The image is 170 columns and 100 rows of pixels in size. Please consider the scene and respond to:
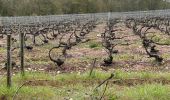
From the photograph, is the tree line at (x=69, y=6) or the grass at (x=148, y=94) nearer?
the grass at (x=148, y=94)

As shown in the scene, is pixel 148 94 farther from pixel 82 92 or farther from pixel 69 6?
pixel 69 6

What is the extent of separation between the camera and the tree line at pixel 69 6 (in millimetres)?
84688

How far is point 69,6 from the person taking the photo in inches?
3834

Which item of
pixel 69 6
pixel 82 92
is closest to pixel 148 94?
pixel 82 92

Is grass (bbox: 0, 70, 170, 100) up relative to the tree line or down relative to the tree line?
down

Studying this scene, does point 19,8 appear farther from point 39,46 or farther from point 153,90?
point 153,90

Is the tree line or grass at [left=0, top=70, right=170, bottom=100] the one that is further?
the tree line

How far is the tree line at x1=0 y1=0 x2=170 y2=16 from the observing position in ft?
278

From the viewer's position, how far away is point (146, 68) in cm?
1534

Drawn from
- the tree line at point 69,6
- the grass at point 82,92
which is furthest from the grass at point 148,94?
the tree line at point 69,6

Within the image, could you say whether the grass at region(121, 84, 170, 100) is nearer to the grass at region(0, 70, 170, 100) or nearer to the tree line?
the grass at region(0, 70, 170, 100)

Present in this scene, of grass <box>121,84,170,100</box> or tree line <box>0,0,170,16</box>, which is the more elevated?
tree line <box>0,0,170,16</box>

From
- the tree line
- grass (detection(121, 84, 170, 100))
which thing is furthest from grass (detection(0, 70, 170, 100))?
the tree line

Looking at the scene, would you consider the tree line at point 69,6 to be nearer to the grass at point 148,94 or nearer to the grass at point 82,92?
the grass at point 82,92
